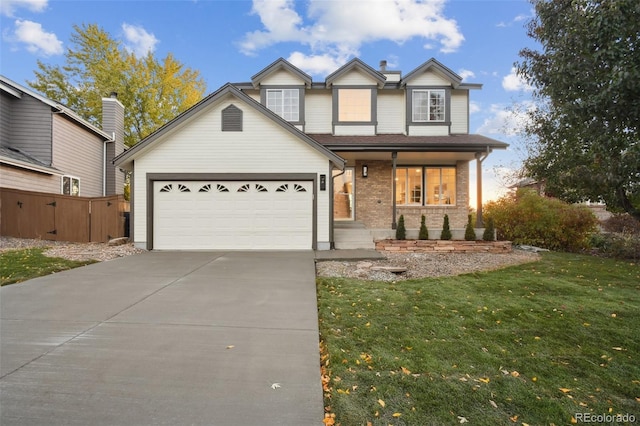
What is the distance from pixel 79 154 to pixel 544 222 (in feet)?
68.3

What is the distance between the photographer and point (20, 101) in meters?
14.1

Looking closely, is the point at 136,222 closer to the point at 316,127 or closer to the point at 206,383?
the point at 316,127

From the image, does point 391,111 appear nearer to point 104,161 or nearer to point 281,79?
point 281,79

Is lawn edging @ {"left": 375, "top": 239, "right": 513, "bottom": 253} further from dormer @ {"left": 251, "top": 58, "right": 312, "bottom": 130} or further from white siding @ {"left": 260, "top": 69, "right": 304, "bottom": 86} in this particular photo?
white siding @ {"left": 260, "top": 69, "right": 304, "bottom": 86}

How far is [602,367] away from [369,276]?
4.31 metres

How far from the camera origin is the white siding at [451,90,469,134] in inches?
544

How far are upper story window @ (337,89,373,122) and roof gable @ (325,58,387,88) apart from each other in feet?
2.00

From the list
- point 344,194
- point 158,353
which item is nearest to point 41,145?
point 344,194

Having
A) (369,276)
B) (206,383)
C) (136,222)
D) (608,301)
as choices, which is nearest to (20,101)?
(136,222)

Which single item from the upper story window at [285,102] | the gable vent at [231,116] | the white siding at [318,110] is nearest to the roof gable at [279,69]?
the upper story window at [285,102]

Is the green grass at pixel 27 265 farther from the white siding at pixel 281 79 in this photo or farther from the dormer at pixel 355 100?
the dormer at pixel 355 100

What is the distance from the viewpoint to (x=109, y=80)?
2288 cm

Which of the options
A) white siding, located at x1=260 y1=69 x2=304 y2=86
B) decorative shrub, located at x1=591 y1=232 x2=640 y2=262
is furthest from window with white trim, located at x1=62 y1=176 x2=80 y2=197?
decorative shrub, located at x1=591 y1=232 x2=640 y2=262

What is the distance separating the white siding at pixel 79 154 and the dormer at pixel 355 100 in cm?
1222
